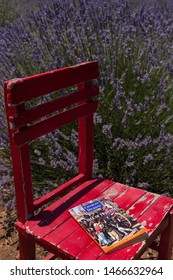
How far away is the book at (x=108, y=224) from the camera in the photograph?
143 centimetres

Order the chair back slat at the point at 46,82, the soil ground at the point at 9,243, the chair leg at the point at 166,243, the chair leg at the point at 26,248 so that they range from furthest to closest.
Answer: the soil ground at the point at 9,243, the chair leg at the point at 166,243, the chair leg at the point at 26,248, the chair back slat at the point at 46,82

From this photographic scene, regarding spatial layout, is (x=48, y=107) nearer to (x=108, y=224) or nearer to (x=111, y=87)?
(x=108, y=224)

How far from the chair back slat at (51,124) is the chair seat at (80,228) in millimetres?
323

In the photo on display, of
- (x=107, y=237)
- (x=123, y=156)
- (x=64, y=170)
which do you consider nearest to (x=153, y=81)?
(x=123, y=156)

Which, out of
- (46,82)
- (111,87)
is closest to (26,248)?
(46,82)

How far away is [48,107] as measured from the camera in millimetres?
1537

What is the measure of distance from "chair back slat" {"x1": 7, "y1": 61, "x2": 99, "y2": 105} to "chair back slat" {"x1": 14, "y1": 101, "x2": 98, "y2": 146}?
115 millimetres

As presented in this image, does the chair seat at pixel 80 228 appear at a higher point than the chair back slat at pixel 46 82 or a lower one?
lower

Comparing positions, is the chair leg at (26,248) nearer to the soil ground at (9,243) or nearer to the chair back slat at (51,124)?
the chair back slat at (51,124)

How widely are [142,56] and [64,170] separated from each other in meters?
1.02

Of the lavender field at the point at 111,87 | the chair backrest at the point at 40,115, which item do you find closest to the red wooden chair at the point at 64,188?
the chair backrest at the point at 40,115

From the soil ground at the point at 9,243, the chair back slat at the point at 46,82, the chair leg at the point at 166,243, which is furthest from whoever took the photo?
the soil ground at the point at 9,243

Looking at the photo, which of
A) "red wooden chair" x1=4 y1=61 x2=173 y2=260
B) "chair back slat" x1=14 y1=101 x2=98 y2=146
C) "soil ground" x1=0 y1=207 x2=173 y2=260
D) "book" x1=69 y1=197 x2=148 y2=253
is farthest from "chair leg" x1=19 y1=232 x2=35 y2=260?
"soil ground" x1=0 y1=207 x2=173 y2=260

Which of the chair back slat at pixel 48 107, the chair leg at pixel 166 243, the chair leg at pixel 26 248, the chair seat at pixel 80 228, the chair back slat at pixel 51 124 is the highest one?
the chair back slat at pixel 48 107
